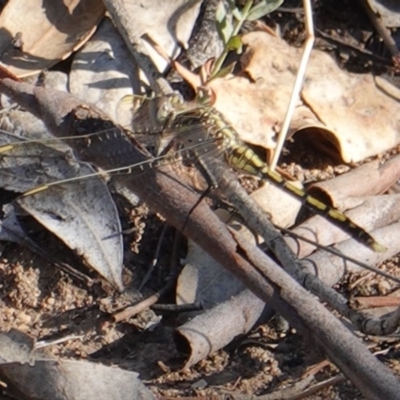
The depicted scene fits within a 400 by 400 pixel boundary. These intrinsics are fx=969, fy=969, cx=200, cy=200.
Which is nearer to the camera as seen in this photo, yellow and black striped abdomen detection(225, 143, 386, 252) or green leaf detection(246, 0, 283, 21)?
yellow and black striped abdomen detection(225, 143, 386, 252)

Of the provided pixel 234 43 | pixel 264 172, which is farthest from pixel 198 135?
pixel 234 43

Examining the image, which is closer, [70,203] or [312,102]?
[70,203]

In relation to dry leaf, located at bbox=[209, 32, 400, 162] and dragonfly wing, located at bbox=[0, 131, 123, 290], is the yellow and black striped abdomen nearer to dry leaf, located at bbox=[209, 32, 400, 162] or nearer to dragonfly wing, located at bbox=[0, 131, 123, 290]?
dry leaf, located at bbox=[209, 32, 400, 162]

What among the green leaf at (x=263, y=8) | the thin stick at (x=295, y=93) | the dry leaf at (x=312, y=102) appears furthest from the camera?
the green leaf at (x=263, y=8)

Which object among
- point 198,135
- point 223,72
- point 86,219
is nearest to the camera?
point 86,219

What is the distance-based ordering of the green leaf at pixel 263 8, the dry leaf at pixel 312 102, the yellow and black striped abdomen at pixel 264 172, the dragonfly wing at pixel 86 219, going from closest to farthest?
1. the dragonfly wing at pixel 86 219
2. the yellow and black striped abdomen at pixel 264 172
3. the dry leaf at pixel 312 102
4. the green leaf at pixel 263 8

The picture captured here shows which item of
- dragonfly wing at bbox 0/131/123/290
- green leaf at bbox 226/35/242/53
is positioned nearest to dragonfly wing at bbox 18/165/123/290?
dragonfly wing at bbox 0/131/123/290

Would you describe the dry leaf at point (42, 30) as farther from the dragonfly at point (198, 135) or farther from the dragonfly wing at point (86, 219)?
the dragonfly wing at point (86, 219)

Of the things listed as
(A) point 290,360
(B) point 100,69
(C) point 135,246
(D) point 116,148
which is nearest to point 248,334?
(A) point 290,360

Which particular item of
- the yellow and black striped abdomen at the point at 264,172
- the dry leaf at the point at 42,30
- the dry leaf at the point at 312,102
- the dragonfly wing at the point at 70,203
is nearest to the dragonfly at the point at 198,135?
the yellow and black striped abdomen at the point at 264,172

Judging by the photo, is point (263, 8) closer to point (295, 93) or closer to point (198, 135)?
point (295, 93)

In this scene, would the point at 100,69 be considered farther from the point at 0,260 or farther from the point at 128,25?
the point at 0,260
